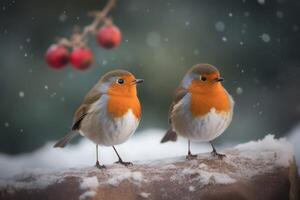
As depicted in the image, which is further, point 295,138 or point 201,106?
point 295,138

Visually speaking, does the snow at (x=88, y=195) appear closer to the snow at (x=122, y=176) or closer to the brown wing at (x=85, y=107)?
the snow at (x=122, y=176)

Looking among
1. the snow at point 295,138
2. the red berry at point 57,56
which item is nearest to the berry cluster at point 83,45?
the red berry at point 57,56

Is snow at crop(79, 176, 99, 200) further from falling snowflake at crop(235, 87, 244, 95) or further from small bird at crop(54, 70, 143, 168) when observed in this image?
falling snowflake at crop(235, 87, 244, 95)

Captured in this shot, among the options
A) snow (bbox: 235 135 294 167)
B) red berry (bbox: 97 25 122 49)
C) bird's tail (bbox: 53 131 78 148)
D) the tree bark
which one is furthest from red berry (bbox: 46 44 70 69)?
snow (bbox: 235 135 294 167)

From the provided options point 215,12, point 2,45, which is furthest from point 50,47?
point 215,12

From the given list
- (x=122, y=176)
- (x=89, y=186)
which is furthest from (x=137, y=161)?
(x=89, y=186)

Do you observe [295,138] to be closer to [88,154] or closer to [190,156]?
[190,156]
